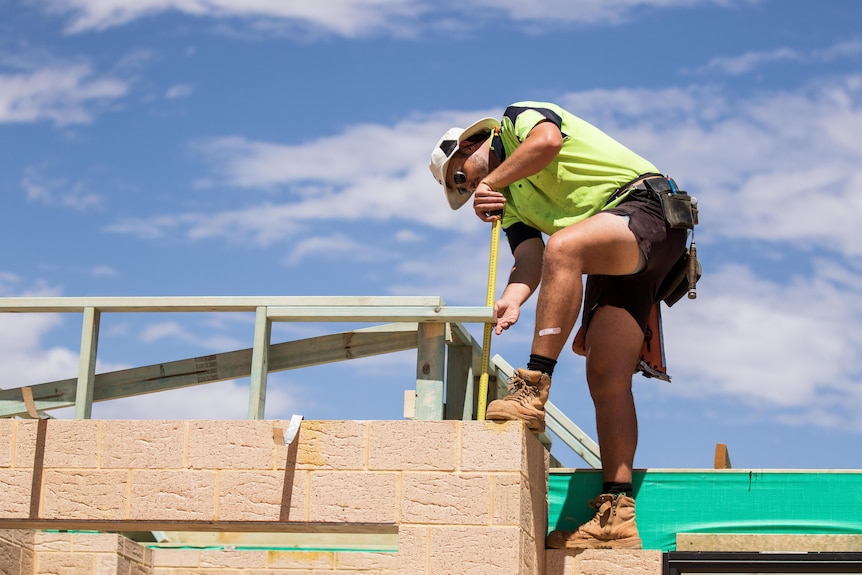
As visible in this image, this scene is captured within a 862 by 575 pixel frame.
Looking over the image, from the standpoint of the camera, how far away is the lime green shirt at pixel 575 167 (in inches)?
247

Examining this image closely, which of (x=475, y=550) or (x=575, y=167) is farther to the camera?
(x=575, y=167)

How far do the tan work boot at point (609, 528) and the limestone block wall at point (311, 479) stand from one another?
0.70 ft

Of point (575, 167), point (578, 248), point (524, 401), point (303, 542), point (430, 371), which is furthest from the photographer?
point (303, 542)

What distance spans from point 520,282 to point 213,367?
174 centimetres

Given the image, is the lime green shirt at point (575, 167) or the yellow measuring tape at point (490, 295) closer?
the yellow measuring tape at point (490, 295)

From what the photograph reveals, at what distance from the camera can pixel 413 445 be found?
5.79 meters

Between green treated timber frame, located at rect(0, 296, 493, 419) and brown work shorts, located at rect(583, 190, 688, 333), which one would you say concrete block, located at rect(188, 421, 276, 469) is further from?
brown work shorts, located at rect(583, 190, 688, 333)

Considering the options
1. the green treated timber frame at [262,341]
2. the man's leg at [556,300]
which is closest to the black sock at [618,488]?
the man's leg at [556,300]

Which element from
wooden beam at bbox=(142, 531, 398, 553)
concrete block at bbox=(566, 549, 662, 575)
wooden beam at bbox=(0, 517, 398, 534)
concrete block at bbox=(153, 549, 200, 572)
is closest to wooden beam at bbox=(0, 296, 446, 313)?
wooden beam at bbox=(0, 517, 398, 534)

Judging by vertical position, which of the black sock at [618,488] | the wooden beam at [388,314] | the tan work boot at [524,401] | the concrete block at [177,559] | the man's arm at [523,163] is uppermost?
the man's arm at [523,163]

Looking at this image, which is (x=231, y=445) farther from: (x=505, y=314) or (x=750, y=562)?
(x=750, y=562)

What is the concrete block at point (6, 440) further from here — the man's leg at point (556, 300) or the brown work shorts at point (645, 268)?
the brown work shorts at point (645, 268)

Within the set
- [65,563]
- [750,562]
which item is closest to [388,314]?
[750,562]

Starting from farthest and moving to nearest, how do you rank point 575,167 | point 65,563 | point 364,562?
point 364,562
point 65,563
point 575,167
